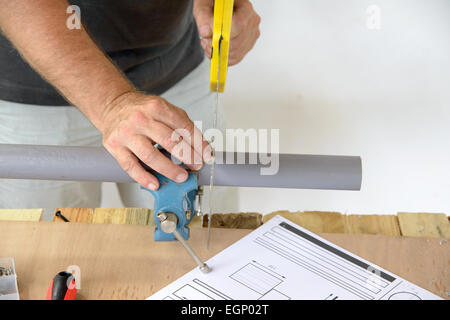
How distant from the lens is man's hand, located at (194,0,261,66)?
3.66ft

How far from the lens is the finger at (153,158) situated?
2.81ft

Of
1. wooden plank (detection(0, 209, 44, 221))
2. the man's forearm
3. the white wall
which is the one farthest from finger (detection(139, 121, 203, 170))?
the white wall

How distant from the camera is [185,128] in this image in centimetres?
87

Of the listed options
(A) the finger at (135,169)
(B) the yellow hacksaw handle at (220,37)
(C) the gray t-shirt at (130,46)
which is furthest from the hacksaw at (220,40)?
(C) the gray t-shirt at (130,46)

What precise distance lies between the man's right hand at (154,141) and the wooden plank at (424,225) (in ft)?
1.47

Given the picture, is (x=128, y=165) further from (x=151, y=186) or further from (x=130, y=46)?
(x=130, y=46)

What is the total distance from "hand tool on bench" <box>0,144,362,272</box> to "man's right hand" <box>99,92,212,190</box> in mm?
25

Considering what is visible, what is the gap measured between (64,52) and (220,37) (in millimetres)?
302

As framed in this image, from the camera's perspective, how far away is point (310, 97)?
246 cm

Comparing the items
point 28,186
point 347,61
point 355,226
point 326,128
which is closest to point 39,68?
point 28,186

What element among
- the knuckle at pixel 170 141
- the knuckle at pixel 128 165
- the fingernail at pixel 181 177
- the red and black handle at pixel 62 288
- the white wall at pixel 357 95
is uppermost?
the white wall at pixel 357 95

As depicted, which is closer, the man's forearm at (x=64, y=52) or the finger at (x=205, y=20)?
the man's forearm at (x=64, y=52)

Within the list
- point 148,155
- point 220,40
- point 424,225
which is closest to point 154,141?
point 148,155

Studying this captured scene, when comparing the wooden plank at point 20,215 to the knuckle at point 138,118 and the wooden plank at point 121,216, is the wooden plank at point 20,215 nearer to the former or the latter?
the wooden plank at point 121,216
